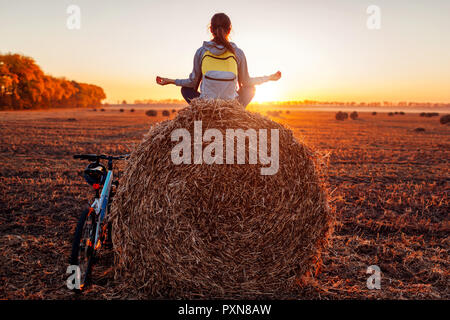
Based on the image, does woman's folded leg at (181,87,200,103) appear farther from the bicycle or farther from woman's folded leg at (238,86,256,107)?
the bicycle

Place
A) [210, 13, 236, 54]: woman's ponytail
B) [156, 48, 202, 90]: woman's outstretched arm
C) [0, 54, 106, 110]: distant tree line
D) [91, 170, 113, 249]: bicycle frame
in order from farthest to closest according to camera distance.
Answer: [0, 54, 106, 110]: distant tree line < [156, 48, 202, 90]: woman's outstretched arm < [210, 13, 236, 54]: woman's ponytail < [91, 170, 113, 249]: bicycle frame

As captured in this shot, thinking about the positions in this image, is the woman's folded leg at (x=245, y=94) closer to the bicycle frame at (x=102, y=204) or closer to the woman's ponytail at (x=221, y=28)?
the woman's ponytail at (x=221, y=28)

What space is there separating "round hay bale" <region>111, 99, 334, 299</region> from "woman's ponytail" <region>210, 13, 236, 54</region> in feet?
2.45

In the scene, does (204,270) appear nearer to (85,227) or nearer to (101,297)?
(101,297)

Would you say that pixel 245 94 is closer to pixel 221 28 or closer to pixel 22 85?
pixel 221 28

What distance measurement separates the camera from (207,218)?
11.6 feet

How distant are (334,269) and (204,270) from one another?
1.74 metres

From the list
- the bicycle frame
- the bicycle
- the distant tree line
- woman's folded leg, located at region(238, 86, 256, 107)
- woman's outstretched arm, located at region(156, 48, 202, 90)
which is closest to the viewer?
the bicycle

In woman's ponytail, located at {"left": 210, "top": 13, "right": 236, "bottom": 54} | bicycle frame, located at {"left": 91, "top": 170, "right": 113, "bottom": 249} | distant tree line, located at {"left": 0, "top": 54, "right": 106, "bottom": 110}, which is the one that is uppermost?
distant tree line, located at {"left": 0, "top": 54, "right": 106, "bottom": 110}

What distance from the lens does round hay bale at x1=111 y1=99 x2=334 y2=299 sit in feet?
11.4

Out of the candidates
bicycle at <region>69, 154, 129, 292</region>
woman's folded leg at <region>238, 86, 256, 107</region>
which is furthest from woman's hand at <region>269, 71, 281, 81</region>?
bicycle at <region>69, 154, 129, 292</region>


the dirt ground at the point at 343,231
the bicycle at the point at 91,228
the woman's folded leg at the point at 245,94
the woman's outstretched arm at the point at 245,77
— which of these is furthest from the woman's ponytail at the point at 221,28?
the bicycle at the point at 91,228

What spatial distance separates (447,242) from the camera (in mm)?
5078
